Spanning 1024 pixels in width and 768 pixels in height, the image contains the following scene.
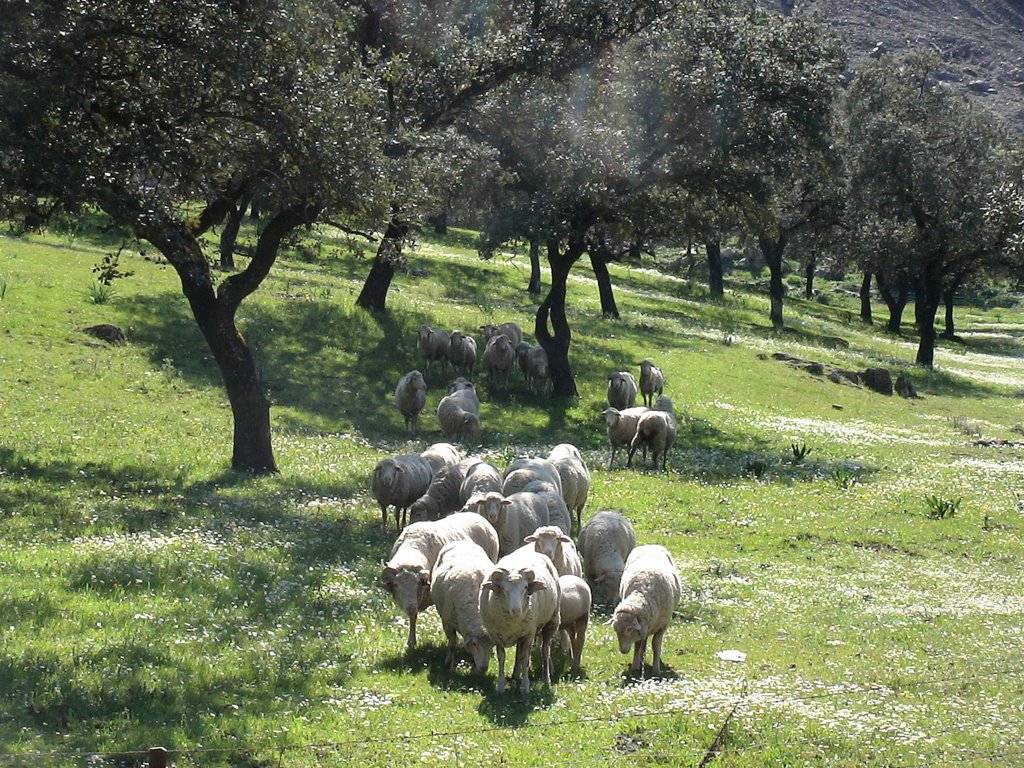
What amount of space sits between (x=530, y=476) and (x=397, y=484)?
209 centimetres

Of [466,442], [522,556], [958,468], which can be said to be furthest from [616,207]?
[522,556]

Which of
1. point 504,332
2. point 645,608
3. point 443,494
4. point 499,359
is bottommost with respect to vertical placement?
point 443,494

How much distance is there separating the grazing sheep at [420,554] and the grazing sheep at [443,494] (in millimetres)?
3106

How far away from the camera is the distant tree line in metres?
17.7

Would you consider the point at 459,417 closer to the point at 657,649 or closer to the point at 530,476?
the point at 530,476

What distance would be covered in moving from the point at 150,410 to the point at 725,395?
19885 mm

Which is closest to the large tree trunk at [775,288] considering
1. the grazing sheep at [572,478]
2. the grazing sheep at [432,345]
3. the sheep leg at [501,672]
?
the grazing sheep at [432,345]

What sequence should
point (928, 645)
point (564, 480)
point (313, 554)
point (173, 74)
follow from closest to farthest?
1. point (928, 645)
2. point (313, 554)
3. point (173, 74)
4. point (564, 480)

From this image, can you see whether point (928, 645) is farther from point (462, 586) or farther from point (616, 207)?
point (616, 207)

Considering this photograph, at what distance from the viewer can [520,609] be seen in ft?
38.3

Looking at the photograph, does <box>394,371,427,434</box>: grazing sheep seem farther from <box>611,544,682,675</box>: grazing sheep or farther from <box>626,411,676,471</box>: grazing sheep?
<box>611,544,682,675</box>: grazing sheep

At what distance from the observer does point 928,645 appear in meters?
15.0

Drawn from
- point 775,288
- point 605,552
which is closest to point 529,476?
point 605,552

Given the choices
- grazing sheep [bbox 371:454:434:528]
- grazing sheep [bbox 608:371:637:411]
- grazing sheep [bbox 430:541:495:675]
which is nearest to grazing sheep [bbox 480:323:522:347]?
grazing sheep [bbox 608:371:637:411]
